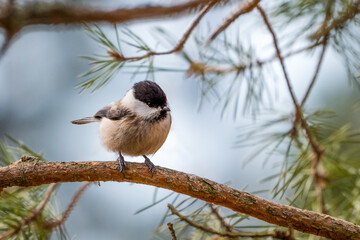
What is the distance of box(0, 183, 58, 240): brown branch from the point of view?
1.28 metres

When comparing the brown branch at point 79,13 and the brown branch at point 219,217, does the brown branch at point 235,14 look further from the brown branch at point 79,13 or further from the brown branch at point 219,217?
the brown branch at point 219,217

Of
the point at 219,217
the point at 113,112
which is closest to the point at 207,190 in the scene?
the point at 219,217

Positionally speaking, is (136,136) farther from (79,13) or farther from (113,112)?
(79,13)

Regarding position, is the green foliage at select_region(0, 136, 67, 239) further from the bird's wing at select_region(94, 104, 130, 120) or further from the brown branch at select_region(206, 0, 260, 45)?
the brown branch at select_region(206, 0, 260, 45)

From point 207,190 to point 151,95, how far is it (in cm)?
61

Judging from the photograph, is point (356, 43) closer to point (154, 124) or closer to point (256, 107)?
point (256, 107)

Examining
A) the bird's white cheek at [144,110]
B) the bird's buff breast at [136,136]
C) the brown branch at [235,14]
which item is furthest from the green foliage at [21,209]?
the brown branch at [235,14]

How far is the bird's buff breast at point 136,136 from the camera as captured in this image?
5.64ft

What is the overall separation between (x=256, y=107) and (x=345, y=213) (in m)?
0.55

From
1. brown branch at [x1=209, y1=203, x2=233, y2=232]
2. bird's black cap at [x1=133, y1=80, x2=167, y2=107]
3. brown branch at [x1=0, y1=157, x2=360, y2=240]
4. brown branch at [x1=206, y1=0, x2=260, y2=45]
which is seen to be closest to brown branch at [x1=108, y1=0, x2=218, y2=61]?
brown branch at [x1=206, y1=0, x2=260, y2=45]

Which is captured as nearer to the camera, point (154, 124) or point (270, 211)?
point (270, 211)

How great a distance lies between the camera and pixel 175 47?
62.3 inches

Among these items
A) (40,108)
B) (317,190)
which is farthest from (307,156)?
(40,108)

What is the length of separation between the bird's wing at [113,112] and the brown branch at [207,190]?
49 centimetres
